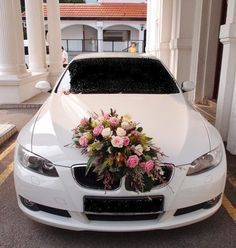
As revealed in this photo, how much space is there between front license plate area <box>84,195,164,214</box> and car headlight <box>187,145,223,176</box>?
0.36 meters

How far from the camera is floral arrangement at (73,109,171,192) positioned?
245 centimetres

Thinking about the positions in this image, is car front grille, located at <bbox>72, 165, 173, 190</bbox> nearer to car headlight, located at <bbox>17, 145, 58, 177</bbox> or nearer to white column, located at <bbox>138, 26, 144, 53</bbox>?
car headlight, located at <bbox>17, 145, 58, 177</bbox>

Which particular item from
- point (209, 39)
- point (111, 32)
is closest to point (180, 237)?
point (209, 39)

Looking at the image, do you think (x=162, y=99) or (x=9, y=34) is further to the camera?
(x=9, y=34)

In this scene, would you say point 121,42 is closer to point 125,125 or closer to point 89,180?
point 125,125

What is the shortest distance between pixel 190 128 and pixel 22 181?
1.55 meters

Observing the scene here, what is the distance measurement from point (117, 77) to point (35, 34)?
8.98 meters

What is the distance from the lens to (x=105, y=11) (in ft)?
99.8

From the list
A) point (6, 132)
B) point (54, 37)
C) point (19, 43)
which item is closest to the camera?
point (6, 132)

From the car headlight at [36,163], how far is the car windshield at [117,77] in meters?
1.42

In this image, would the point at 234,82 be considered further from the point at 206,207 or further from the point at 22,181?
the point at 22,181

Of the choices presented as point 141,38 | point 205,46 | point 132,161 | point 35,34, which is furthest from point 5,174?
point 141,38

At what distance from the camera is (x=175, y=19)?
1079 centimetres

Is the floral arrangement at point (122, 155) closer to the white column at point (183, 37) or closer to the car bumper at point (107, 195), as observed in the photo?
the car bumper at point (107, 195)
